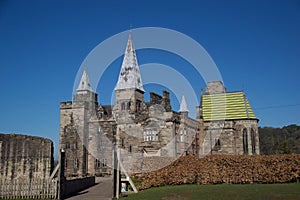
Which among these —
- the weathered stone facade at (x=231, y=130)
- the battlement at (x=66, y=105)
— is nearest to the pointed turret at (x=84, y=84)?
the battlement at (x=66, y=105)

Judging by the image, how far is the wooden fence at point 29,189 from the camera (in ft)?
64.1

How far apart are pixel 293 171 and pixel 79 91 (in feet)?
147

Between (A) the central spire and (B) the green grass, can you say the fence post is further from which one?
(A) the central spire

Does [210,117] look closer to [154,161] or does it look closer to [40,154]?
[154,161]

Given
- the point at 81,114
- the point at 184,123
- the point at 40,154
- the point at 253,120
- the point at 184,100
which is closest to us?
the point at 40,154

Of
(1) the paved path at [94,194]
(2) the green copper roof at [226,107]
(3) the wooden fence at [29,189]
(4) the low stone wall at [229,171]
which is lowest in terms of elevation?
(1) the paved path at [94,194]

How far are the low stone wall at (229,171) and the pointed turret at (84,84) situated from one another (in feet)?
129

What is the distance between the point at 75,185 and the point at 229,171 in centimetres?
1087

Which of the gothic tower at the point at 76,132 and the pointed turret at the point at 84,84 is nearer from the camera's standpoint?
the gothic tower at the point at 76,132

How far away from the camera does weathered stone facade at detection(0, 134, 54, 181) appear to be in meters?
23.1

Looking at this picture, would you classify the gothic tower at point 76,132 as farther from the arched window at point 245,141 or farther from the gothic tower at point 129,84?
the arched window at point 245,141

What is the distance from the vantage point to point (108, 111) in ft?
193

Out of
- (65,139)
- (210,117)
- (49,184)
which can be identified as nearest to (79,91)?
(65,139)

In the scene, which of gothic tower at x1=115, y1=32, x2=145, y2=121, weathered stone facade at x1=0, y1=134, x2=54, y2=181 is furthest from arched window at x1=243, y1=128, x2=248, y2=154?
weathered stone facade at x1=0, y1=134, x2=54, y2=181
